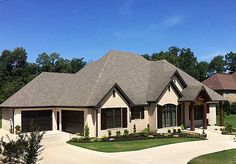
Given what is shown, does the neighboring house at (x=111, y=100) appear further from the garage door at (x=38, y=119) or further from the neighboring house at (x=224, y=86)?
the neighboring house at (x=224, y=86)

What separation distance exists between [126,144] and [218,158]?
8.26 m

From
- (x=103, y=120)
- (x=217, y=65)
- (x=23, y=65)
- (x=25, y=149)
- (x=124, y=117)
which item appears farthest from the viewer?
(x=217, y=65)

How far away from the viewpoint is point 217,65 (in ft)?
395

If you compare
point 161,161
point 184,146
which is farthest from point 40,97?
point 161,161

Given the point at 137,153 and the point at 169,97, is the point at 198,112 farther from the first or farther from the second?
the point at 137,153

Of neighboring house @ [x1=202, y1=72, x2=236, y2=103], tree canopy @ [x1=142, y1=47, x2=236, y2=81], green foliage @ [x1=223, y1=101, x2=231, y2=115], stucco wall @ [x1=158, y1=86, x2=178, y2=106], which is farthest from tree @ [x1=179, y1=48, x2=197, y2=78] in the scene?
stucco wall @ [x1=158, y1=86, x2=178, y2=106]

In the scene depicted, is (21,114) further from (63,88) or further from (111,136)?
(111,136)

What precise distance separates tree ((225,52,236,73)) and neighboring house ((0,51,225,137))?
85.1 meters

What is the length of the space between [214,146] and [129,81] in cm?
1354

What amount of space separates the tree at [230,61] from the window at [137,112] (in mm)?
93441

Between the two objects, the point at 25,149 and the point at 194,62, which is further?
the point at 194,62

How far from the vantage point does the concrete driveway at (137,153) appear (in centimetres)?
2065

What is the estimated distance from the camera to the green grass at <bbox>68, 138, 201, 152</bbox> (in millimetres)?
25281

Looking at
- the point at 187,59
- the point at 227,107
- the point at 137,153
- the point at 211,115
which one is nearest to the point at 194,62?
the point at 187,59
